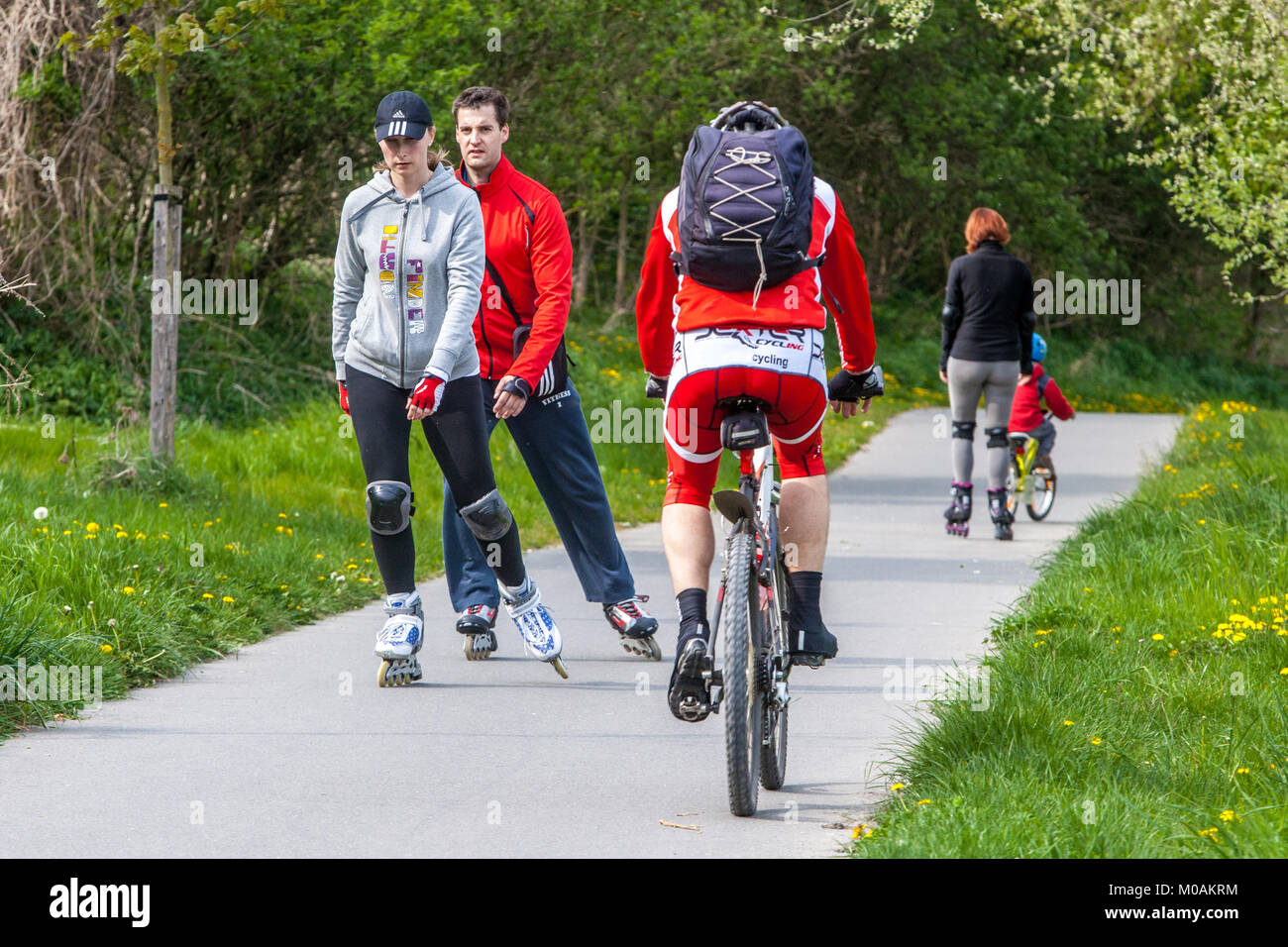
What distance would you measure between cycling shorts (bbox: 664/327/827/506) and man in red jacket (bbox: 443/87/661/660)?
1.55 m

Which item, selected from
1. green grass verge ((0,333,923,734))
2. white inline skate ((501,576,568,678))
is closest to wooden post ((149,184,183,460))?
green grass verge ((0,333,923,734))

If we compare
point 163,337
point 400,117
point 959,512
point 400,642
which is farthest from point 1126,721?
point 163,337

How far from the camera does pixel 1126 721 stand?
16.8 feet

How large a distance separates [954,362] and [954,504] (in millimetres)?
941

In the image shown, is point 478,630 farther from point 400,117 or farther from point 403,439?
point 400,117

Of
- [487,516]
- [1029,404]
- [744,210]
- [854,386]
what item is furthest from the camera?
[1029,404]

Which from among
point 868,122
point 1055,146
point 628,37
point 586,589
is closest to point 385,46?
point 628,37

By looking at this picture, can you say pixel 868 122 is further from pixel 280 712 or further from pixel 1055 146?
pixel 280 712

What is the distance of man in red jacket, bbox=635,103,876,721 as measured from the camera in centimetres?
452

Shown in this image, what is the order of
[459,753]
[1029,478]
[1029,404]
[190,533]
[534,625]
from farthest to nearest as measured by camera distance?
[1029,404]
[1029,478]
[190,533]
[534,625]
[459,753]

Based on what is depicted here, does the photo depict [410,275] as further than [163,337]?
No

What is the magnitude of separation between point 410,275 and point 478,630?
1464 mm

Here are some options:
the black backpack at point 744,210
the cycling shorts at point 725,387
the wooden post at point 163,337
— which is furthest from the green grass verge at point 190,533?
the black backpack at point 744,210

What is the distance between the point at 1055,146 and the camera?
28500mm
